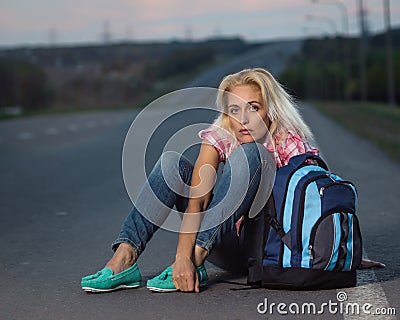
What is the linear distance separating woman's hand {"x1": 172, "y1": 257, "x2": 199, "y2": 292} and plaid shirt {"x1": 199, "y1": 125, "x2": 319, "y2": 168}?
578 mm

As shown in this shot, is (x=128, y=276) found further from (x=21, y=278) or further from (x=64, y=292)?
(x=21, y=278)

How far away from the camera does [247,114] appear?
5.13m

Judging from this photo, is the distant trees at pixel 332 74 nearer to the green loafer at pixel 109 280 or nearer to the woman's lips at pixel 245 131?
the woman's lips at pixel 245 131

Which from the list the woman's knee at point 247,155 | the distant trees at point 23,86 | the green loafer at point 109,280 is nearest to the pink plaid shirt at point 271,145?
the woman's knee at point 247,155

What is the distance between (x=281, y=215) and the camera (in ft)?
16.1

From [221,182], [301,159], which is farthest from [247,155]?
[301,159]

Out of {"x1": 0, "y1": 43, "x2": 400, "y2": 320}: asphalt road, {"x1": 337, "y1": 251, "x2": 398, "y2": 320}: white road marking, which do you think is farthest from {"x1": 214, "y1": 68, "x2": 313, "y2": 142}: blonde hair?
{"x1": 337, "y1": 251, "x2": 398, "y2": 320}: white road marking

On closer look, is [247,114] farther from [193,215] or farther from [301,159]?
[193,215]

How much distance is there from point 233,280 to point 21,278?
1280mm

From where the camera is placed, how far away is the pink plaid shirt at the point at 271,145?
199 inches

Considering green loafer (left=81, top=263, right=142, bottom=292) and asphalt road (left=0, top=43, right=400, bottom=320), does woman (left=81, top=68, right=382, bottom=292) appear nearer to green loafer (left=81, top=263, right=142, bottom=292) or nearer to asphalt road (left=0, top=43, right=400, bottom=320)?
green loafer (left=81, top=263, right=142, bottom=292)

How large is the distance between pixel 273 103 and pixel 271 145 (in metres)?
0.22

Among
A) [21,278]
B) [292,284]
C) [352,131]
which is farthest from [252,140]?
[352,131]

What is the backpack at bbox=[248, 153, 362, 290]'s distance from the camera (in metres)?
4.83
